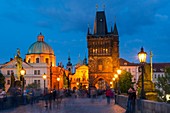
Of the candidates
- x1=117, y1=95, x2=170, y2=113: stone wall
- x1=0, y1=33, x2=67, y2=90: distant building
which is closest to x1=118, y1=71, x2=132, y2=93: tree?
x1=0, y1=33, x2=67, y2=90: distant building

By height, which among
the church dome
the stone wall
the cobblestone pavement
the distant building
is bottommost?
the cobblestone pavement

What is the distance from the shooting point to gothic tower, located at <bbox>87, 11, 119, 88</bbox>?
135 meters

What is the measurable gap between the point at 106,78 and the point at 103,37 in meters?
15.3

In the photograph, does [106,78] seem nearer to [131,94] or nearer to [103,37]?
[103,37]

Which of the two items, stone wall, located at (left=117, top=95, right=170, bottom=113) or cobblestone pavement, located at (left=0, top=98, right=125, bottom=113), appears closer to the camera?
stone wall, located at (left=117, top=95, right=170, bottom=113)

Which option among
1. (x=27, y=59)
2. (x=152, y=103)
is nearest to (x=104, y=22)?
(x=27, y=59)

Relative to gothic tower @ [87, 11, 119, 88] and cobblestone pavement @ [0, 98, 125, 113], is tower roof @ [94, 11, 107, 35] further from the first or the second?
cobblestone pavement @ [0, 98, 125, 113]

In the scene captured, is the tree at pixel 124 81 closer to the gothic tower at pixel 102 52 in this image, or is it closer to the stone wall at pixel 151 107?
the gothic tower at pixel 102 52

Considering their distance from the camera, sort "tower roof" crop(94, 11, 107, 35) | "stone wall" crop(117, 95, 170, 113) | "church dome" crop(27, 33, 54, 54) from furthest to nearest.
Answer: "church dome" crop(27, 33, 54, 54) → "tower roof" crop(94, 11, 107, 35) → "stone wall" crop(117, 95, 170, 113)

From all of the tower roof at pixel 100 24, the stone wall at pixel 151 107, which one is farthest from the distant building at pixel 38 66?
the stone wall at pixel 151 107

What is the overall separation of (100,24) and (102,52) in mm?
11320

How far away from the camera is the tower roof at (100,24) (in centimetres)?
14188

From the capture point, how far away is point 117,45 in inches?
5571

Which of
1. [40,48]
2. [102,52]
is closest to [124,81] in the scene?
[102,52]
